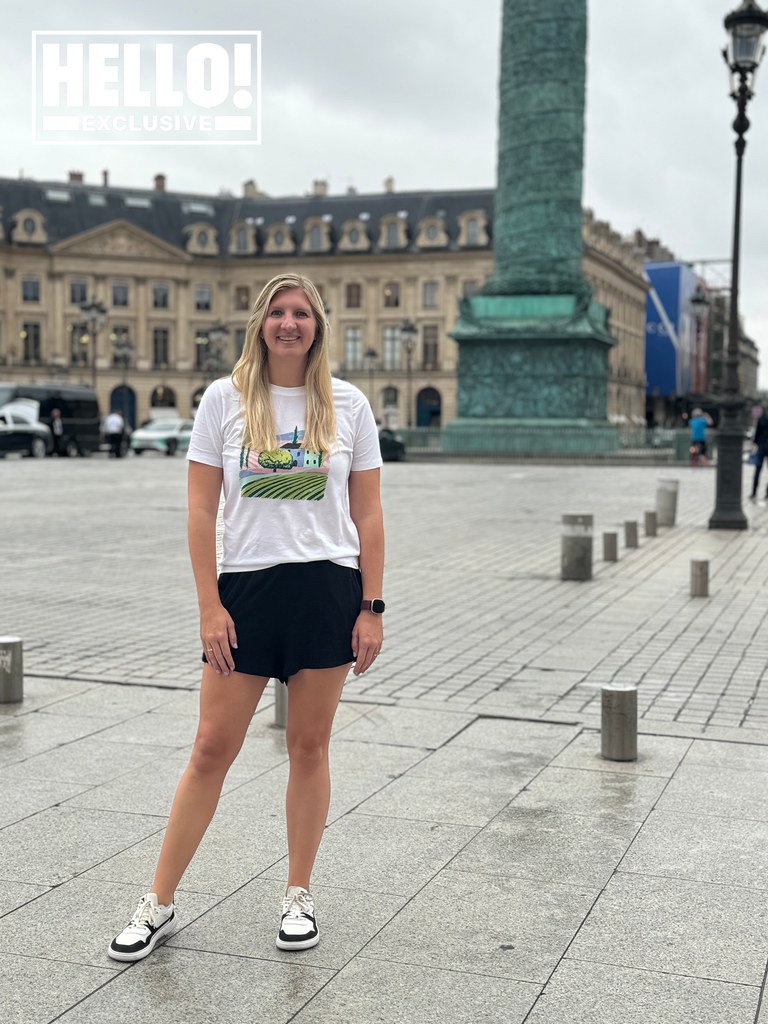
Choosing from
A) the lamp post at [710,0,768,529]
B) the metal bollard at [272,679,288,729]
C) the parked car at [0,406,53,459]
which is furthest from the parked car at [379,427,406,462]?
the metal bollard at [272,679,288,729]

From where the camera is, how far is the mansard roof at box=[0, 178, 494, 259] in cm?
9731

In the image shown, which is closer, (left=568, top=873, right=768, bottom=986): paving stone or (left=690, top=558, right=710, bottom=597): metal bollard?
(left=568, top=873, right=768, bottom=986): paving stone

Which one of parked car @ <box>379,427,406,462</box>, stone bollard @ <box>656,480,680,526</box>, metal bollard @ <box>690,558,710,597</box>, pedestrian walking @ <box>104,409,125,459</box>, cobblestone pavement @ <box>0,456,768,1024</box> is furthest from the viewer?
pedestrian walking @ <box>104,409,125,459</box>

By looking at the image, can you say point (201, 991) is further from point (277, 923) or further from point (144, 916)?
point (277, 923)

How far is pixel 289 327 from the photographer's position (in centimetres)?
388

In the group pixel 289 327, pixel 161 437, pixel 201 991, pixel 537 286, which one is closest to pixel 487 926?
pixel 201 991

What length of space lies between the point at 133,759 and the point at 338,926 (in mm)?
2191

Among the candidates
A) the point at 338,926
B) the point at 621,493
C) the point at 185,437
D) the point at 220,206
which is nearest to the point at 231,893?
the point at 338,926

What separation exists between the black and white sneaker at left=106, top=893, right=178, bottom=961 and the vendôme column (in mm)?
38202

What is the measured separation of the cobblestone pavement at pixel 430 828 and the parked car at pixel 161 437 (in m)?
38.3

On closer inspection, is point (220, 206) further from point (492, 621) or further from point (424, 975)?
point (424, 975)

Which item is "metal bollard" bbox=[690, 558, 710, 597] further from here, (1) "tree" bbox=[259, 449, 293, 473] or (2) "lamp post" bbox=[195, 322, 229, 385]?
(2) "lamp post" bbox=[195, 322, 229, 385]

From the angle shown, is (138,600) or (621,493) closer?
(138,600)

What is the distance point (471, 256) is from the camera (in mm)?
95438
